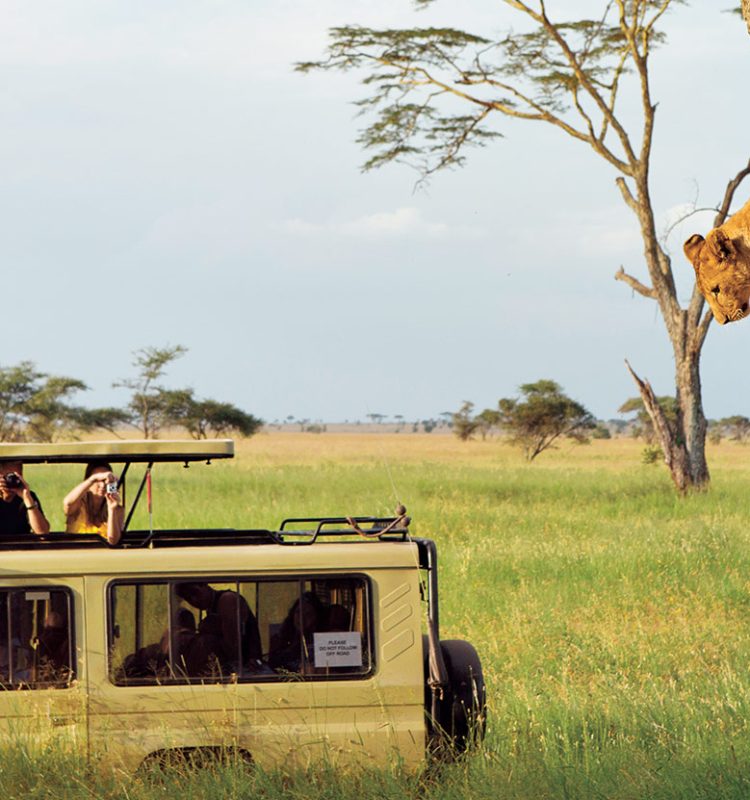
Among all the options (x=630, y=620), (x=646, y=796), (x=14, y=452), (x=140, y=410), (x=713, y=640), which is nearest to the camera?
(x=646, y=796)

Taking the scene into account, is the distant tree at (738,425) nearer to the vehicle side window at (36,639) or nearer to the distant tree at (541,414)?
the distant tree at (541,414)

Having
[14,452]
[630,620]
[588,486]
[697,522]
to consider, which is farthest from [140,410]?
[14,452]

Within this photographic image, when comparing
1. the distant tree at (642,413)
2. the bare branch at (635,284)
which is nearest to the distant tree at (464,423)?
the distant tree at (642,413)

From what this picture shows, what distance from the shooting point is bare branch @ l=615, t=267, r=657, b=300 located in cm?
2338

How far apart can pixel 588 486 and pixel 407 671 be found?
18208mm

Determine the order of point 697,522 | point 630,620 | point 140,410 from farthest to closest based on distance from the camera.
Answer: point 140,410, point 697,522, point 630,620

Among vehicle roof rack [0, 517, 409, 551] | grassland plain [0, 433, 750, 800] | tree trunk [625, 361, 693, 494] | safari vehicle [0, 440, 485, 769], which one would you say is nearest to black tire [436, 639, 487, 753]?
grassland plain [0, 433, 750, 800]

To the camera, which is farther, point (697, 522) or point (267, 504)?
point (267, 504)

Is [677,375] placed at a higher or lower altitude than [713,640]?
higher

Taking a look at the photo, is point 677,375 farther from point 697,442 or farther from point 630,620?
point 630,620

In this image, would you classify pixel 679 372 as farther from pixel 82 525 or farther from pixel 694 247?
pixel 694 247

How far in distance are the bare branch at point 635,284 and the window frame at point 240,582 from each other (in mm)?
18726

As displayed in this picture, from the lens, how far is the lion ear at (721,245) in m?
5.22

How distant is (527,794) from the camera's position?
529 centimetres
